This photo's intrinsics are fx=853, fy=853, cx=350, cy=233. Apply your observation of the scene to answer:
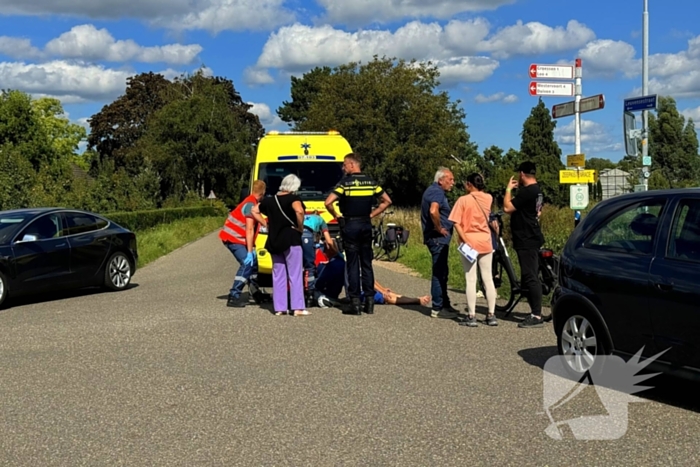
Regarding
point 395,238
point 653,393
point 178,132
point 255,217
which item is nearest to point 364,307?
point 255,217

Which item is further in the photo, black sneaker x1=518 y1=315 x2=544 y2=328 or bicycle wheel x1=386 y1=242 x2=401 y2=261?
bicycle wheel x1=386 y1=242 x2=401 y2=261

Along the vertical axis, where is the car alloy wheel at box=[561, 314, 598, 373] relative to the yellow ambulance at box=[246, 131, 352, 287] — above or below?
below

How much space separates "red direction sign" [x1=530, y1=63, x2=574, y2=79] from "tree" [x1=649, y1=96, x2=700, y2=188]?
63296mm

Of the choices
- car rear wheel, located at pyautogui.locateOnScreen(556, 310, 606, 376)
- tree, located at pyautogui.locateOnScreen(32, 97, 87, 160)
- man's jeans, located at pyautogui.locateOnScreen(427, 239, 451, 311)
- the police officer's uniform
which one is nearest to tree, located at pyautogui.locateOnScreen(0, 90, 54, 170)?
tree, located at pyautogui.locateOnScreen(32, 97, 87, 160)

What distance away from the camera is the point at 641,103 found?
1611 centimetres

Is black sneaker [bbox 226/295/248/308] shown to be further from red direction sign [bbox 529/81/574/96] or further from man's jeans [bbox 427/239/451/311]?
red direction sign [bbox 529/81/574/96]

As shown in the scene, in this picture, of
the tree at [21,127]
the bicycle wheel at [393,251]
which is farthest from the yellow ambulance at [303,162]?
the tree at [21,127]

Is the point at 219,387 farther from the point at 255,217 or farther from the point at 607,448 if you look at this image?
the point at 255,217

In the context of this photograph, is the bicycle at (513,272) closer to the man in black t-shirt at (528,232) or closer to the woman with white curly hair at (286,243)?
the man in black t-shirt at (528,232)

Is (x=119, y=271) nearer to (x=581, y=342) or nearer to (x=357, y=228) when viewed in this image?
(x=357, y=228)

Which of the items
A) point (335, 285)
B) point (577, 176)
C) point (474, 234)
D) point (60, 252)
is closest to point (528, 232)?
point (474, 234)

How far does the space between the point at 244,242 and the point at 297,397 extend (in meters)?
6.13

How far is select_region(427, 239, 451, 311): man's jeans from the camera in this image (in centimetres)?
1071

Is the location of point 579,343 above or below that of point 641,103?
below
